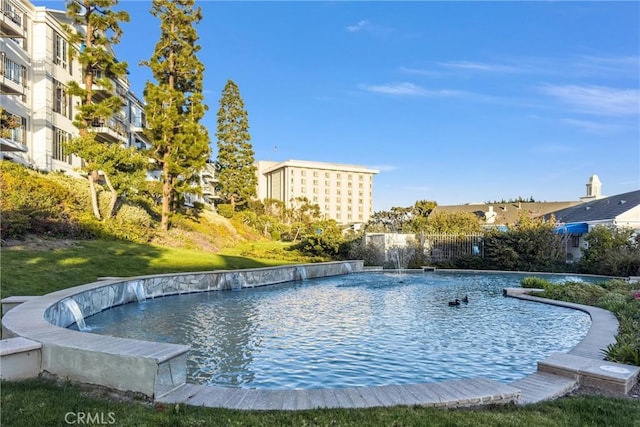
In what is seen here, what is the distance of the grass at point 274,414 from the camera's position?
362 cm

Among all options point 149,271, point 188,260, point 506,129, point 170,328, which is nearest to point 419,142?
point 506,129

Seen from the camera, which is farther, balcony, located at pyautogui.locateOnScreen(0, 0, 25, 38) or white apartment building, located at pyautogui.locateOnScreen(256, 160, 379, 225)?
white apartment building, located at pyautogui.locateOnScreen(256, 160, 379, 225)

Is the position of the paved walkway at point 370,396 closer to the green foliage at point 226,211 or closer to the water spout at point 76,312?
the water spout at point 76,312

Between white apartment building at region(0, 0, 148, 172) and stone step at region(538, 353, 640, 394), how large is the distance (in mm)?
25149

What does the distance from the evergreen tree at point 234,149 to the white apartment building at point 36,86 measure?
20.1 m

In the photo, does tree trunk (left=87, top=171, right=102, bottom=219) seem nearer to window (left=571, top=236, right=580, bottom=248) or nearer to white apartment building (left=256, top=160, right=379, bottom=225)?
window (left=571, top=236, right=580, bottom=248)

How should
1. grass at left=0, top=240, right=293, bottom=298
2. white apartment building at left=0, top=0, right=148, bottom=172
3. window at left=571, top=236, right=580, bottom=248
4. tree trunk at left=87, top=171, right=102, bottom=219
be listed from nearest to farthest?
grass at left=0, top=240, right=293, bottom=298 < tree trunk at left=87, top=171, right=102, bottom=219 < white apartment building at left=0, top=0, right=148, bottom=172 < window at left=571, top=236, right=580, bottom=248

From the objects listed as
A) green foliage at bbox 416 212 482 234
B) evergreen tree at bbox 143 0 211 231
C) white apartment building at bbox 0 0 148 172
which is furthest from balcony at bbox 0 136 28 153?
green foliage at bbox 416 212 482 234

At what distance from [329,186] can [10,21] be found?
97.9 metres

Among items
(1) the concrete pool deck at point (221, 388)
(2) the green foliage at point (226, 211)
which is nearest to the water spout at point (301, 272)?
(1) the concrete pool deck at point (221, 388)

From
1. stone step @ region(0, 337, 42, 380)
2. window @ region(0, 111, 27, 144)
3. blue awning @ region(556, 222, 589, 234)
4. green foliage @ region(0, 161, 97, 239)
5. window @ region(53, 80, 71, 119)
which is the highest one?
window @ region(53, 80, 71, 119)

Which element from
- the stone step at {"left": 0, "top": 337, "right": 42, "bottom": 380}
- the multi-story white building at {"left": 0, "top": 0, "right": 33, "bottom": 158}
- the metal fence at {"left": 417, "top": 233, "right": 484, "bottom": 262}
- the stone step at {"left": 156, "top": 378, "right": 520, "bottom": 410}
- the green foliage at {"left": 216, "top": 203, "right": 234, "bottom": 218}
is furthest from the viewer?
the green foliage at {"left": 216, "top": 203, "right": 234, "bottom": 218}

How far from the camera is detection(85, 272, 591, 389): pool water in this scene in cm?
602

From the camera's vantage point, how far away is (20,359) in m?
4.60
